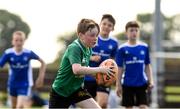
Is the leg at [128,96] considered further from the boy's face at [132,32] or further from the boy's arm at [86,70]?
the boy's arm at [86,70]

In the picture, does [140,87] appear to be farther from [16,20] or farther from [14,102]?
[16,20]

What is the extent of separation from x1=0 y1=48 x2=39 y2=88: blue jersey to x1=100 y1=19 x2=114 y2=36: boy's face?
242 cm

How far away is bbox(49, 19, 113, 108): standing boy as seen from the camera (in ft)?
34.4

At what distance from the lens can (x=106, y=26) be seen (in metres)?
14.2

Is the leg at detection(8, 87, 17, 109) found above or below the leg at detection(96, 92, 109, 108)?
below

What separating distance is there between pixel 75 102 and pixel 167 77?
14937mm

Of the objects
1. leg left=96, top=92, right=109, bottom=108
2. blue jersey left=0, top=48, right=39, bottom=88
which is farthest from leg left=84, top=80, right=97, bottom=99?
blue jersey left=0, top=48, right=39, bottom=88

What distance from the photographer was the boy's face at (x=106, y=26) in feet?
46.4

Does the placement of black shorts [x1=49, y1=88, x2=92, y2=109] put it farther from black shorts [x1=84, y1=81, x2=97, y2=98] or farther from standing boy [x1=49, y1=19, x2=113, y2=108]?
black shorts [x1=84, y1=81, x2=97, y2=98]

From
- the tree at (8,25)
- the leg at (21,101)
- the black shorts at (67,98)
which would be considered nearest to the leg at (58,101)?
the black shorts at (67,98)

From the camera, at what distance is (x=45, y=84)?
29047 millimetres

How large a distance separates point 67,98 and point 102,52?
3770 millimetres

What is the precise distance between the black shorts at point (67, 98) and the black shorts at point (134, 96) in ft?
13.1

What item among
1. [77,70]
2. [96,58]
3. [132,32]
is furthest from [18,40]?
[77,70]
